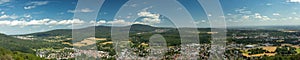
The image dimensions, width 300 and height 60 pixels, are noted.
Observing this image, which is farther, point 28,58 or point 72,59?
point 72,59

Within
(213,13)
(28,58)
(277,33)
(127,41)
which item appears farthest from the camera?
(277,33)

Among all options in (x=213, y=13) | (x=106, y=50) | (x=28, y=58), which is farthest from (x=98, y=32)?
Result: (x=213, y=13)

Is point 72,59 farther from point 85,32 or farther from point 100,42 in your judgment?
point 100,42

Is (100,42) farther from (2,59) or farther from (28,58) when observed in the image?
(2,59)

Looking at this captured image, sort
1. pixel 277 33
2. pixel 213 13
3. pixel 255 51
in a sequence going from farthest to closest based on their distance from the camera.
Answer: pixel 277 33, pixel 255 51, pixel 213 13

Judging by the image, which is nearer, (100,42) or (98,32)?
(100,42)

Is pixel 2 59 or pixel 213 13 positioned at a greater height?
pixel 213 13

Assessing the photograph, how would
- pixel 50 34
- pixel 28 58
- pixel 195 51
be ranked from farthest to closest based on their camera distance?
pixel 50 34
pixel 195 51
pixel 28 58

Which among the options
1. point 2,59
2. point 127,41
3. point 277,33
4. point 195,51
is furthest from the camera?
point 277,33

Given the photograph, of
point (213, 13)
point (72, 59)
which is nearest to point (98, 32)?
point (72, 59)

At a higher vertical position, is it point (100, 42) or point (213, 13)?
point (213, 13)
